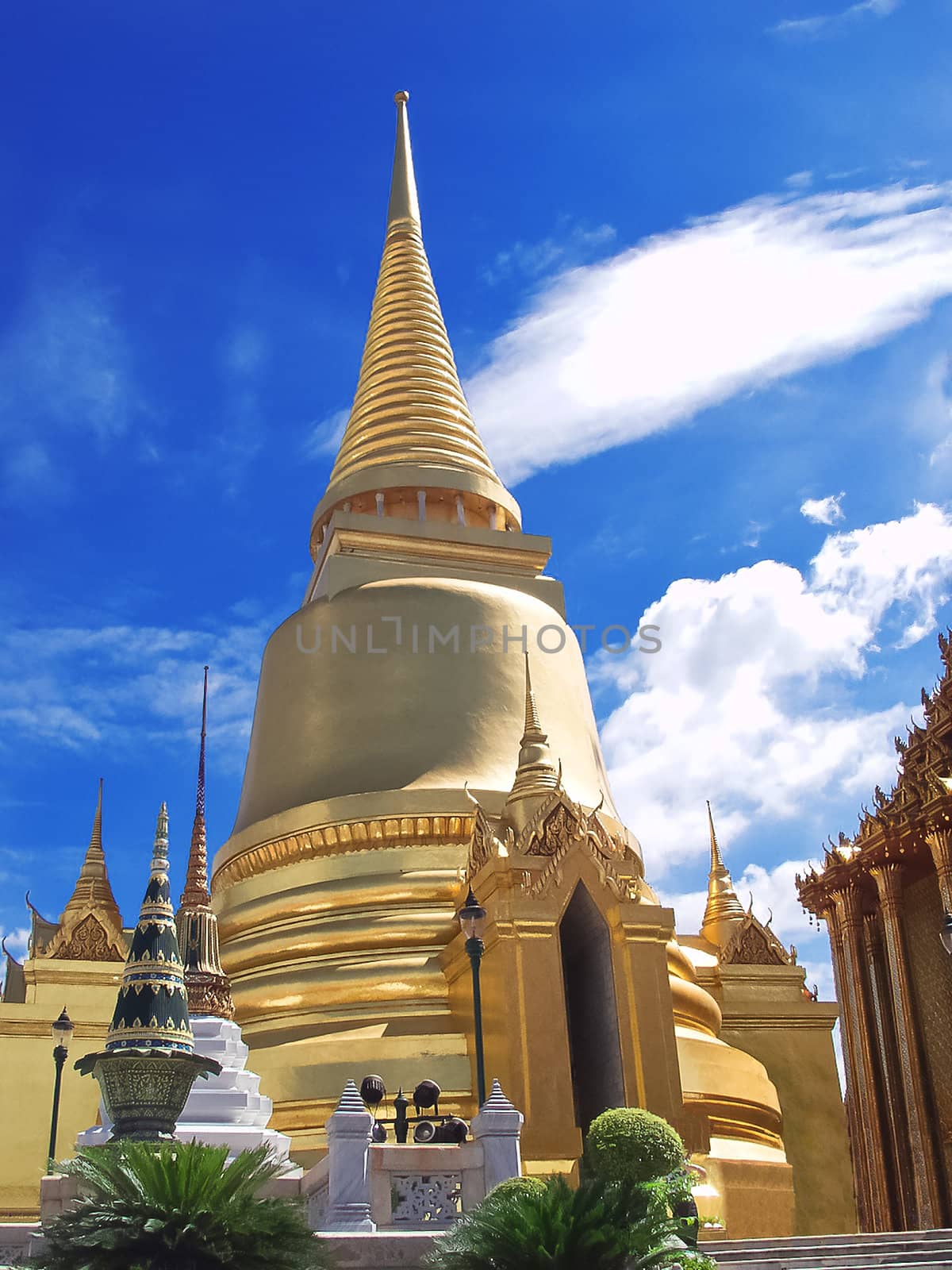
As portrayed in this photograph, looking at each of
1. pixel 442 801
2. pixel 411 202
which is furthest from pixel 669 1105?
pixel 411 202

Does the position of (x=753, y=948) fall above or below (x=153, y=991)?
above

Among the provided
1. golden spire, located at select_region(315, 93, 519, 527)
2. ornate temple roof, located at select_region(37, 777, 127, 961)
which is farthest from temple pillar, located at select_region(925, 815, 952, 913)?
ornate temple roof, located at select_region(37, 777, 127, 961)

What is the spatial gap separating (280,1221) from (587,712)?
1388 centimetres

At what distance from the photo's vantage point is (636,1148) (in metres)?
8.78

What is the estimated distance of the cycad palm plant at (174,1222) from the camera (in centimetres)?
623

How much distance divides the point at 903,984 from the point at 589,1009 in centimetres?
1195

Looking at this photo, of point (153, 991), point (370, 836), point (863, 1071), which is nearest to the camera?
point (153, 991)

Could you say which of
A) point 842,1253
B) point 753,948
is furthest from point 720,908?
point 842,1253

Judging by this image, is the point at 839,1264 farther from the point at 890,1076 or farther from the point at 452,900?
the point at 890,1076

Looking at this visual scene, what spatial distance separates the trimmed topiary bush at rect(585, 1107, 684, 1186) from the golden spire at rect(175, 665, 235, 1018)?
450cm

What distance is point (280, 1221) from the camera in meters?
6.48

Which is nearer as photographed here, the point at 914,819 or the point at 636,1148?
the point at 636,1148

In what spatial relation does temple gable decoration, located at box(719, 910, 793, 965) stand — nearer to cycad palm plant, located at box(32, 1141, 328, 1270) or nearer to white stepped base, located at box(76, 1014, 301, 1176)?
white stepped base, located at box(76, 1014, 301, 1176)

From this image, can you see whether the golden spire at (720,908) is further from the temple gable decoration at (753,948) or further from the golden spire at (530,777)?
the golden spire at (530,777)
